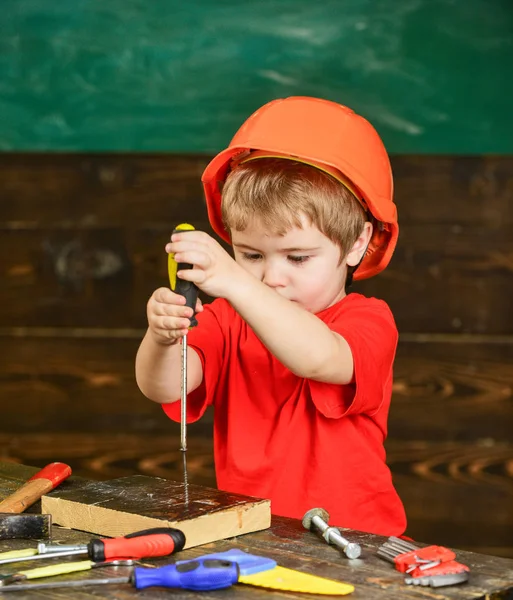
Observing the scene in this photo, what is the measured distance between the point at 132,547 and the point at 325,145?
0.77 metres

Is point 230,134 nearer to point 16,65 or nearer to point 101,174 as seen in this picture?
point 101,174

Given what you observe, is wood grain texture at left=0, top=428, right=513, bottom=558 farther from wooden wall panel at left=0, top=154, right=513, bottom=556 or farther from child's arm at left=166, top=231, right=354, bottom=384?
child's arm at left=166, top=231, right=354, bottom=384

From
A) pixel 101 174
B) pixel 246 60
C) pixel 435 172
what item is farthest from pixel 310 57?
pixel 101 174

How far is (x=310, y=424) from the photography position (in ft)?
5.20

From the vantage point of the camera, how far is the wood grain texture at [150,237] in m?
2.71

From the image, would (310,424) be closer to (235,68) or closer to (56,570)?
(56,570)

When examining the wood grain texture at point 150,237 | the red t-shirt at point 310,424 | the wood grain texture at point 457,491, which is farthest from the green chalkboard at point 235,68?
the red t-shirt at point 310,424

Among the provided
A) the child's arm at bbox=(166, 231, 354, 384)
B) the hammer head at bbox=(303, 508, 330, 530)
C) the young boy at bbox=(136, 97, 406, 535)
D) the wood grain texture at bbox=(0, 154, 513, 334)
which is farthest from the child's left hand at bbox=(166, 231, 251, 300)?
the wood grain texture at bbox=(0, 154, 513, 334)

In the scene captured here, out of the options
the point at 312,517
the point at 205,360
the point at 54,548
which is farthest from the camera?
the point at 205,360

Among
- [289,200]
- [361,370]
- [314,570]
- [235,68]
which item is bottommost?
[314,570]

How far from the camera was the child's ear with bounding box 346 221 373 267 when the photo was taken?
1623mm

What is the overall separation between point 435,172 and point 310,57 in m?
0.49

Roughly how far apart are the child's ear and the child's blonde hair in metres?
0.02

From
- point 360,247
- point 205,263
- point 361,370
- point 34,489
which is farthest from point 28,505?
point 360,247
